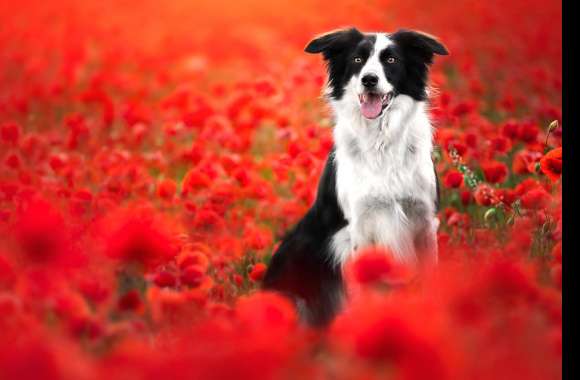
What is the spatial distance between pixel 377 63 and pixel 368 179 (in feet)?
1.99

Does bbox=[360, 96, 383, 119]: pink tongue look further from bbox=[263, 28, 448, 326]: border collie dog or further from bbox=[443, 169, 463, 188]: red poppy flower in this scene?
bbox=[443, 169, 463, 188]: red poppy flower

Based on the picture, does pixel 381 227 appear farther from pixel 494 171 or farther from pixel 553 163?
pixel 553 163

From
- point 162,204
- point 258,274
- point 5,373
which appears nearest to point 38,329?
point 5,373

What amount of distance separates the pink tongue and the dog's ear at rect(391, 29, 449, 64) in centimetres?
32

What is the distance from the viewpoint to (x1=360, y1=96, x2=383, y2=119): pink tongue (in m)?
4.02

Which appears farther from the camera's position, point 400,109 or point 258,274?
point 400,109

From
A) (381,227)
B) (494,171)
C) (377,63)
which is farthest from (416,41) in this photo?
(381,227)

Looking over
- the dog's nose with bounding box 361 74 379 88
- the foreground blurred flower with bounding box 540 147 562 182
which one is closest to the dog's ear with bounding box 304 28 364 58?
the dog's nose with bounding box 361 74 379 88

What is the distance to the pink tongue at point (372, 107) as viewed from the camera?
13.2ft

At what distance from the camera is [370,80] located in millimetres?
3844

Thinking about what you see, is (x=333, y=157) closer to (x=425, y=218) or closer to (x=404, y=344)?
(x=425, y=218)

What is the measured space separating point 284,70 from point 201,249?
4.33 metres

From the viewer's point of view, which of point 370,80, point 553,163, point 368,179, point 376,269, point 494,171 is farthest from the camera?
point 494,171

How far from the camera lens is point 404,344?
1404 mm
